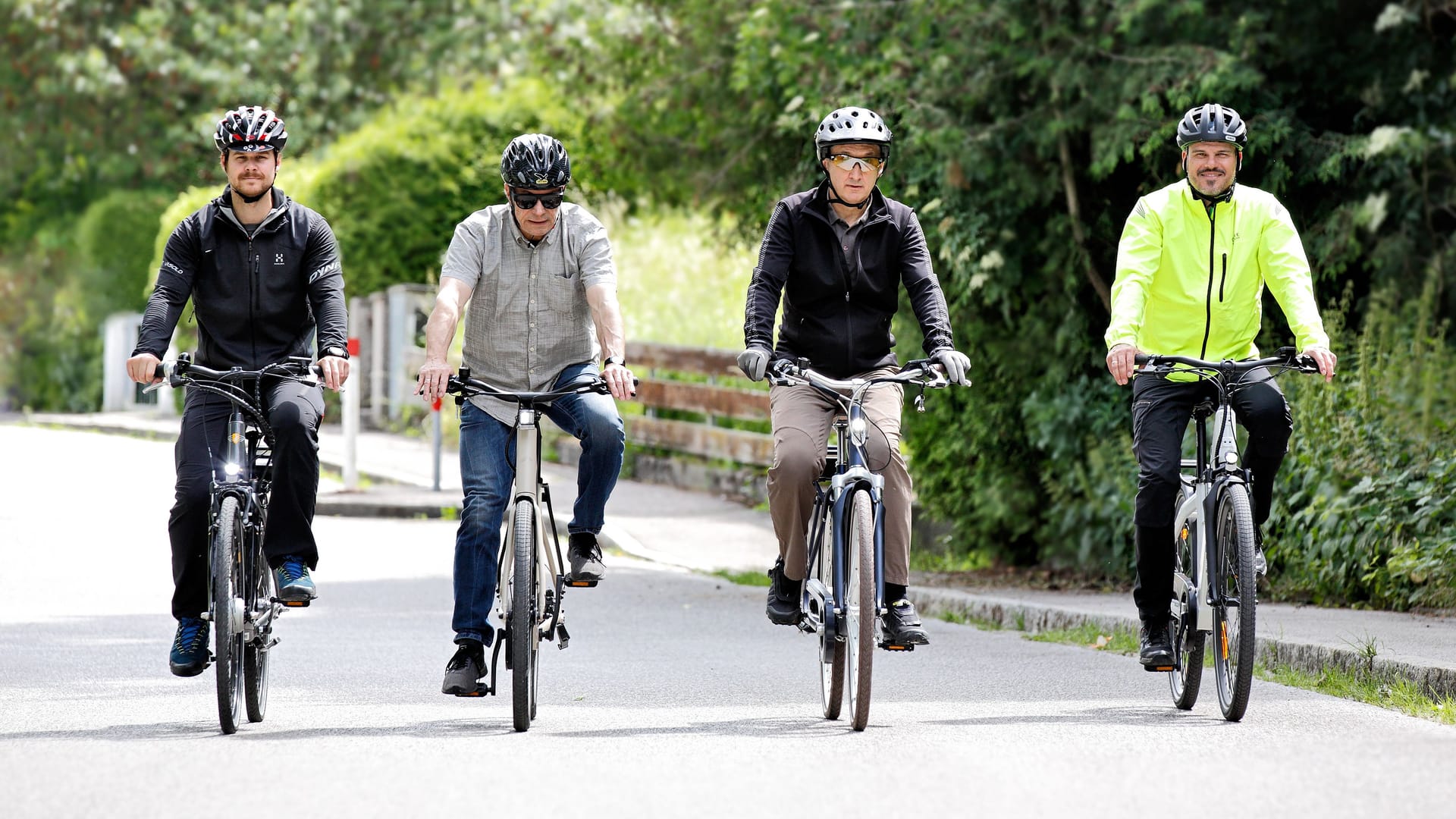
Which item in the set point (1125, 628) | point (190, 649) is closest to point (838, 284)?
point (190, 649)

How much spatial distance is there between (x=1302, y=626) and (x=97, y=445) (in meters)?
16.6

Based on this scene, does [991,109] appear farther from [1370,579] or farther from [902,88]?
[1370,579]

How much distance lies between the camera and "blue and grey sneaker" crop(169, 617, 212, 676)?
736 centimetres

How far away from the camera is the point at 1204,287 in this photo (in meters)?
7.59

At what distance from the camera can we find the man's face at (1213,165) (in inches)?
298

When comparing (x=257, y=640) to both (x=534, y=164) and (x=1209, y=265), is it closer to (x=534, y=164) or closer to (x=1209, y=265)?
(x=534, y=164)

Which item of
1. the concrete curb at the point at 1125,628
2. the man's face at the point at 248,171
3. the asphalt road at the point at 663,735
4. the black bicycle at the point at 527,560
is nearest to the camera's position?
the asphalt road at the point at 663,735

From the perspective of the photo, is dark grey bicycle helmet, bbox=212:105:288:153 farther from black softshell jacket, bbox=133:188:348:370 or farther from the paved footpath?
the paved footpath

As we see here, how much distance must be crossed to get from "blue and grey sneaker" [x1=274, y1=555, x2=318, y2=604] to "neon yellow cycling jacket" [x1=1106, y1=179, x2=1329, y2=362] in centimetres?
298

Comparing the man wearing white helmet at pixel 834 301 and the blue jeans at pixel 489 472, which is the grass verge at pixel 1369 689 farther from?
the blue jeans at pixel 489 472

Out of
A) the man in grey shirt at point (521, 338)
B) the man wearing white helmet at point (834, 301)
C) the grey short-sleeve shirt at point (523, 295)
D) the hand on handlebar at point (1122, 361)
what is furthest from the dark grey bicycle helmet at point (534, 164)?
the hand on handlebar at point (1122, 361)

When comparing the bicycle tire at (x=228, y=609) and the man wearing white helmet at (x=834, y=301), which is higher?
the man wearing white helmet at (x=834, y=301)

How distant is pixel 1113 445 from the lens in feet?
40.3

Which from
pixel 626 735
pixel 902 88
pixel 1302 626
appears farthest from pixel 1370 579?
pixel 626 735
